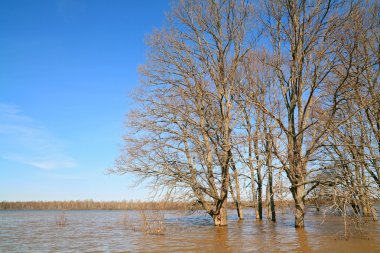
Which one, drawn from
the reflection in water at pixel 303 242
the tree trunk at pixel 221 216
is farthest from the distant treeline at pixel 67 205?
the reflection in water at pixel 303 242

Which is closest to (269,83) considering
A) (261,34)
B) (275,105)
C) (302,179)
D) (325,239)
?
(275,105)

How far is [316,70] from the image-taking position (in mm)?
14570

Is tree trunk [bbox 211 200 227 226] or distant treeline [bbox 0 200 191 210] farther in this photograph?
distant treeline [bbox 0 200 191 210]

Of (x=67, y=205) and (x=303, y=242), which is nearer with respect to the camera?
(x=303, y=242)

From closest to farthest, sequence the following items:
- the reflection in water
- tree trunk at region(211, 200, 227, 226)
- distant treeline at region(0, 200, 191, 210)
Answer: the reflection in water
tree trunk at region(211, 200, 227, 226)
distant treeline at region(0, 200, 191, 210)

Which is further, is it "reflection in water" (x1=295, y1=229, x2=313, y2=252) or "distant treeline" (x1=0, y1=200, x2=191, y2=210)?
"distant treeline" (x1=0, y1=200, x2=191, y2=210)

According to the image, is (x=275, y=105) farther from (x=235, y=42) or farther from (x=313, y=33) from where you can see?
(x=313, y=33)

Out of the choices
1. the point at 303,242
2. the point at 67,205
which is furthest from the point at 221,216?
the point at 67,205

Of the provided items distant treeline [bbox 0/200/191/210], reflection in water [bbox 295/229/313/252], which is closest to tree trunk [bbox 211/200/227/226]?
reflection in water [bbox 295/229/313/252]

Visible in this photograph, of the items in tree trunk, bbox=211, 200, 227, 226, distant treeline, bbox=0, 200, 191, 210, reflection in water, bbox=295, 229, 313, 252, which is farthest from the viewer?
distant treeline, bbox=0, 200, 191, 210

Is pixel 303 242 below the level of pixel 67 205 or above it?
below

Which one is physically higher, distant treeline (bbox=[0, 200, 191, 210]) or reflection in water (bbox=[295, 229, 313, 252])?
distant treeline (bbox=[0, 200, 191, 210])

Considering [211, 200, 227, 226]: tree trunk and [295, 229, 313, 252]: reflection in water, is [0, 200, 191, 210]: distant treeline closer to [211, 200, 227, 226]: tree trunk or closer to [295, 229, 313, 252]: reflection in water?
[211, 200, 227, 226]: tree trunk

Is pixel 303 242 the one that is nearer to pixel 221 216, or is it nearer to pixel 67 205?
pixel 221 216
